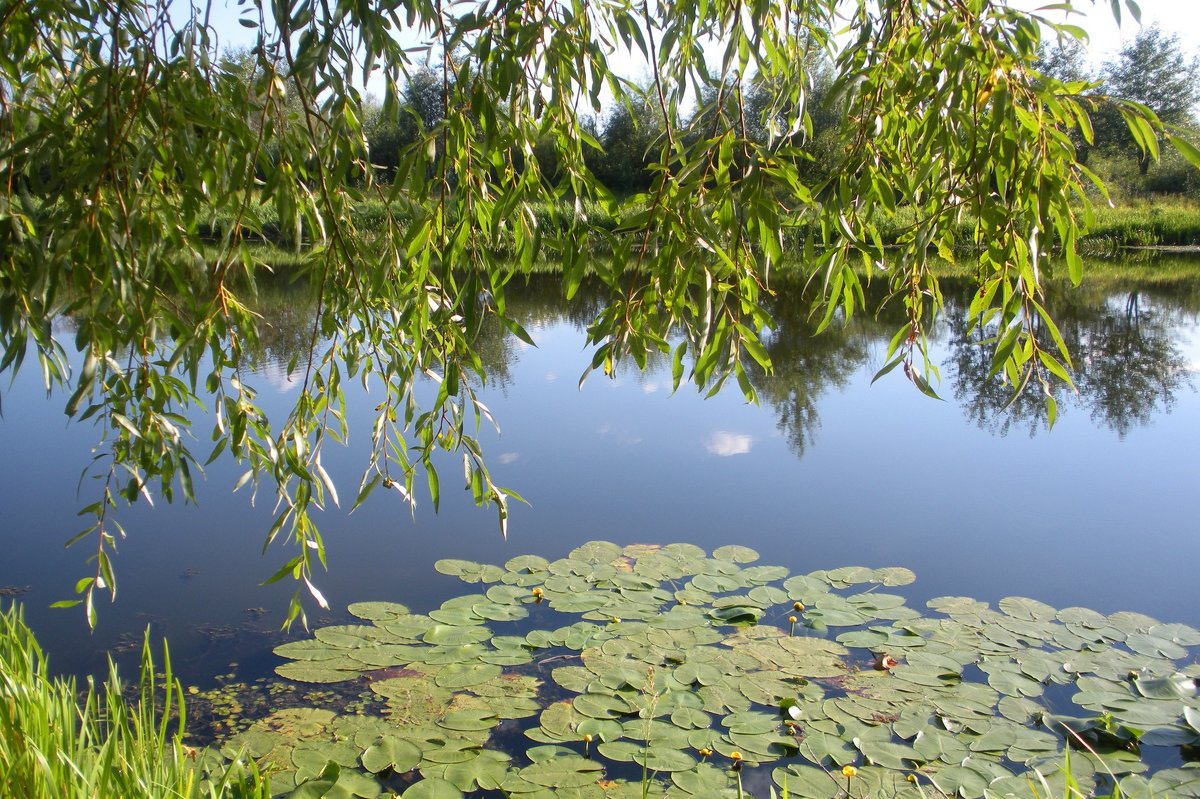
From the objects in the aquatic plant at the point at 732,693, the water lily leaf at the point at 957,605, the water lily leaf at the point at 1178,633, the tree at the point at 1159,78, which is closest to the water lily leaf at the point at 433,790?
the aquatic plant at the point at 732,693

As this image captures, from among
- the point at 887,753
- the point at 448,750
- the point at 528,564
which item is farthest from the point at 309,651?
the point at 887,753

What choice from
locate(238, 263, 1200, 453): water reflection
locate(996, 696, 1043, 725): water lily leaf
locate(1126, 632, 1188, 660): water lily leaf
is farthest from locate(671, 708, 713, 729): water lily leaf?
locate(238, 263, 1200, 453): water reflection

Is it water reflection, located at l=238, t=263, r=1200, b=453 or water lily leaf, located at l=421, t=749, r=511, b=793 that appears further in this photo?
water reflection, located at l=238, t=263, r=1200, b=453

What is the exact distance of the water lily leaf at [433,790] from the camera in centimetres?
205

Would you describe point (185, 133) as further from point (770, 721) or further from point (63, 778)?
point (770, 721)

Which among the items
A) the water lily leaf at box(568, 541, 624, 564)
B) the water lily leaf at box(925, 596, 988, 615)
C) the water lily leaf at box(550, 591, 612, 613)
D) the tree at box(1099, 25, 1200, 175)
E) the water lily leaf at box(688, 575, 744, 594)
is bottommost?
the water lily leaf at box(925, 596, 988, 615)

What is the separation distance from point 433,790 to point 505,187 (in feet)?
4.29

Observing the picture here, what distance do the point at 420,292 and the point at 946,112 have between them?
3.15 feet

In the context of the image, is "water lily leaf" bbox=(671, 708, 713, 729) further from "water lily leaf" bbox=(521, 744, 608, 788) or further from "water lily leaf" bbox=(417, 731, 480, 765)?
"water lily leaf" bbox=(417, 731, 480, 765)

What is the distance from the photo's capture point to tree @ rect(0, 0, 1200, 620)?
4.60 ft

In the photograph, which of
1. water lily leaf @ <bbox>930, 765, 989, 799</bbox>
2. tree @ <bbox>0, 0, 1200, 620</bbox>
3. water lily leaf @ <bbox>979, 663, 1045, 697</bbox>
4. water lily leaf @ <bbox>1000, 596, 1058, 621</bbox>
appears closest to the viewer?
tree @ <bbox>0, 0, 1200, 620</bbox>

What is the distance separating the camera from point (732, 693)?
2488mm

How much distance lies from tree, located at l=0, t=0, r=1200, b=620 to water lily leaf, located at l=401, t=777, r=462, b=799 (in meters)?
0.50

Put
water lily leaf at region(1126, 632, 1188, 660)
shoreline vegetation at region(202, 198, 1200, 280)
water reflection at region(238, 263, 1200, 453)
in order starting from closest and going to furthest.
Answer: water lily leaf at region(1126, 632, 1188, 660) → water reflection at region(238, 263, 1200, 453) → shoreline vegetation at region(202, 198, 1200, 280)
